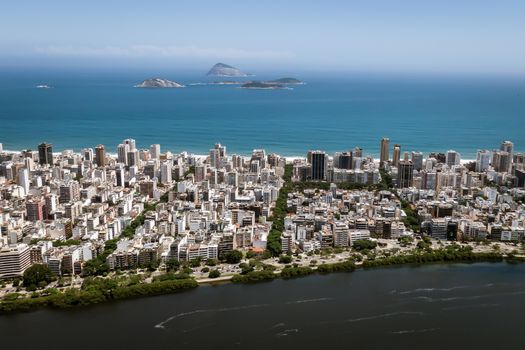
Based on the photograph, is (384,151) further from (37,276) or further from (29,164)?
(37,276)

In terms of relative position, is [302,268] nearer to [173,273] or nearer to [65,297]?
[173,273]

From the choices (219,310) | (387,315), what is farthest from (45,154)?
(387,315)

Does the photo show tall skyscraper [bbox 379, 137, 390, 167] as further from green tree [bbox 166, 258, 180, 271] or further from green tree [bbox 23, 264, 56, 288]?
green tree [bbox 23, 264, 56, 288]

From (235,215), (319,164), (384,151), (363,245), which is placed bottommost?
(363,245)

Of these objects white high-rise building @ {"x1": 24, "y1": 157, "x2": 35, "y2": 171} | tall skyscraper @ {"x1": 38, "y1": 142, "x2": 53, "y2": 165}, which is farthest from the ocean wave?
tall skyscraper @ {"x1": 38, "y1": 142, "x2": 53, "y2": 165}

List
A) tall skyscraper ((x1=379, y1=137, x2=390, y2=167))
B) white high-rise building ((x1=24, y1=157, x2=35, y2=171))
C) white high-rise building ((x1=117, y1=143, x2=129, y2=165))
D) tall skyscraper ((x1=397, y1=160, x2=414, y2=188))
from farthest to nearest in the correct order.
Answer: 1. tall skyscraper ((x1=379, y1=137, x2=390, y2=167))
2. white high-rise building ((x1=117, y1=143, x2=129, y2=165))
3. white high-rise building ((x1=24, y1=157, x2=35, y2=171))
4. tall skyscraper ((x1=397, y1=160, x2=414, y2=188))

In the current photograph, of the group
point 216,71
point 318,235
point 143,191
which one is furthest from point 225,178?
point 216,71
